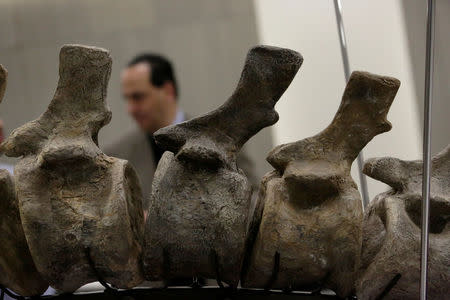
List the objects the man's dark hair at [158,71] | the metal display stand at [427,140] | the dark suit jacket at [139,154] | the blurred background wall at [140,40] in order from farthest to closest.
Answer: the blurred background wall at [140,40], the man's dark hair at [158,71], the dark suit jacket at [139,154], the metal display stand at [427,140]

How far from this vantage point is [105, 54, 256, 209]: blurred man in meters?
2.36

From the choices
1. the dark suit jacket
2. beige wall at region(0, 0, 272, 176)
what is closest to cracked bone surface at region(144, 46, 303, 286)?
the dark suit jacket

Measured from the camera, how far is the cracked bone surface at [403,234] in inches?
42.4

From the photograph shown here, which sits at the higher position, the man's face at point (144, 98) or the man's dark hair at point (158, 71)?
the man's dark hair at point (158, 71)

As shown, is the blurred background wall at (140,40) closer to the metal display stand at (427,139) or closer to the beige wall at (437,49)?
the beige wall at (437,49)

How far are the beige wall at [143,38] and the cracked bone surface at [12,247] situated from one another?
183cm

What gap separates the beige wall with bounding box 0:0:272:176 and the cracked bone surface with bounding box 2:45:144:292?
6.01ft

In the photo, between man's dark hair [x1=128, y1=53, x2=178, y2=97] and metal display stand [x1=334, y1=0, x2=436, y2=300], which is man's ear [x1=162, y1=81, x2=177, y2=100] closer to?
man's dark hair [x1=128, y1=53, x2=178, y2=97]

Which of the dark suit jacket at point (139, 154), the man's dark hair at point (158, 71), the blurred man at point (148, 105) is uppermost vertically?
the man's dark hair at point (158, 71)

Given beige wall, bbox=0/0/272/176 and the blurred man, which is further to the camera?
beige wall, bbox=0/0/272/176

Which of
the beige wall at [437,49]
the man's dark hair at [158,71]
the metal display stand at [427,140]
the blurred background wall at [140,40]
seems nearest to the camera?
the metal display stand at [427,140]

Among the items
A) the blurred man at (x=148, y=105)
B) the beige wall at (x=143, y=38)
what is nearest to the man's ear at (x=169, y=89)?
the blurred man at (x=148, y=105)

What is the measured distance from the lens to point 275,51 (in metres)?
1.09

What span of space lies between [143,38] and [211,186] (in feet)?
6.75
